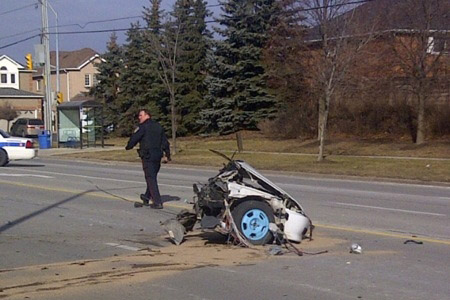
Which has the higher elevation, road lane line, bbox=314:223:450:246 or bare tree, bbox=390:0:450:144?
bare tree, bbox=390:0:450:144

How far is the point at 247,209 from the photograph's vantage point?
9.80 m

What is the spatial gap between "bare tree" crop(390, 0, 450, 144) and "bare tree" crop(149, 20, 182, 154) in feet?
34.3

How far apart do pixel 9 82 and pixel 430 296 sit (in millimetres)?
95312

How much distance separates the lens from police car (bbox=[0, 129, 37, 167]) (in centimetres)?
2677

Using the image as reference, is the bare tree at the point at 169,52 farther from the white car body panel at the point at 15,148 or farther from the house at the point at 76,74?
the house at the point at 76,74

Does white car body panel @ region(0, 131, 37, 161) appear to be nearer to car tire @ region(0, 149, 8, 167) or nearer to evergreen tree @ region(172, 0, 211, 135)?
car tire @ region(0, 149, 8, 167)

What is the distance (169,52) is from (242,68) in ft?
34.0

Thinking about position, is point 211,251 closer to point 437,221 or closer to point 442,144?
point 437,221

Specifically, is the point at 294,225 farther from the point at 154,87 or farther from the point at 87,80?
the point at 87,80

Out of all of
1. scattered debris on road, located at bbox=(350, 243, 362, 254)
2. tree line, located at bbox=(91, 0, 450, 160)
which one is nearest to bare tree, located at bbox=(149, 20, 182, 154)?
tree line, located at bbox=(91, 0, 450, 160)

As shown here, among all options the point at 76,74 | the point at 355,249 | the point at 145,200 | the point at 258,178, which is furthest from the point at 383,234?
the point at 76,74

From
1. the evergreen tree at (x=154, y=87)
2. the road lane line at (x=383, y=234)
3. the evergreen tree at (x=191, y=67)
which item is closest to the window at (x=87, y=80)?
the evergreen tree at (x=154, y=87)

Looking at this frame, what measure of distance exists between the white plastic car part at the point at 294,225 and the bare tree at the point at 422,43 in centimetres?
2235

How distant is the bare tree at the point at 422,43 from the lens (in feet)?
101
